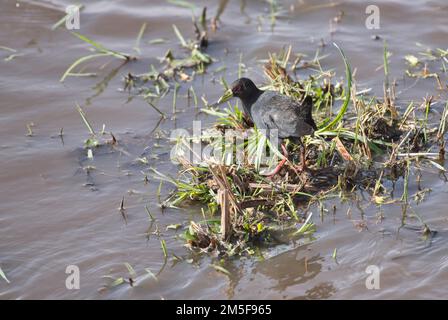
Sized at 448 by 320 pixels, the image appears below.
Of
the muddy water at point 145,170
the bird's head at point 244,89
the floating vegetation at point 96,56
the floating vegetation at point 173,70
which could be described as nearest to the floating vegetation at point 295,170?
the muddy water at point 145,170

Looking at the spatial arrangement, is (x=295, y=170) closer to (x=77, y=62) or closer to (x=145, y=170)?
(x=145, y=170)

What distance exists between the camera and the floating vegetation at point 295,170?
4977 mm

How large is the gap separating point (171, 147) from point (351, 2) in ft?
11.7

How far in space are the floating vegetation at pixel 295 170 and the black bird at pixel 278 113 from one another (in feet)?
0.42

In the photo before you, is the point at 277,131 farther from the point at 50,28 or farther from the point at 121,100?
the point at 50,28

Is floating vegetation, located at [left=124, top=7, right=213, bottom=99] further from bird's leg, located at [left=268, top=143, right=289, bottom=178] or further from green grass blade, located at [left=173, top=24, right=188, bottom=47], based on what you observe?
bird's leg, located at [left=268, top=143, right=289, bottom=178]

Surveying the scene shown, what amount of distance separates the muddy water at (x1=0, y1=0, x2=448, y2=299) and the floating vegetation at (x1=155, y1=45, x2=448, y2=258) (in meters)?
0.14

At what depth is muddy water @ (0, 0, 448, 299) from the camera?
184 inches

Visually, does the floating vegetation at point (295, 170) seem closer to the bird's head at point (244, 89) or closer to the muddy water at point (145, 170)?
the muddy water at point (145, 170)

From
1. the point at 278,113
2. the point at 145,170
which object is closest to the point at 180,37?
the point at 145,170

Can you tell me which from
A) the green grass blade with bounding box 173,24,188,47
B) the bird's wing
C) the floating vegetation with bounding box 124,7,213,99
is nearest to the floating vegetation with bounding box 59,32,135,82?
the floating vegetation with bounding box 124,7,213,99

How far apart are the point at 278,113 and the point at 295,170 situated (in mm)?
454

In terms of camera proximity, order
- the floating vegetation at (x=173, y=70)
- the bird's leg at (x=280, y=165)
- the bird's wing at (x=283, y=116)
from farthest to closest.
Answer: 1. the floating vegetation at (x=173, y=70)
2. the bird's leg at (x=280, y=165)
3. the bird's wing at (x=283, y=116)
